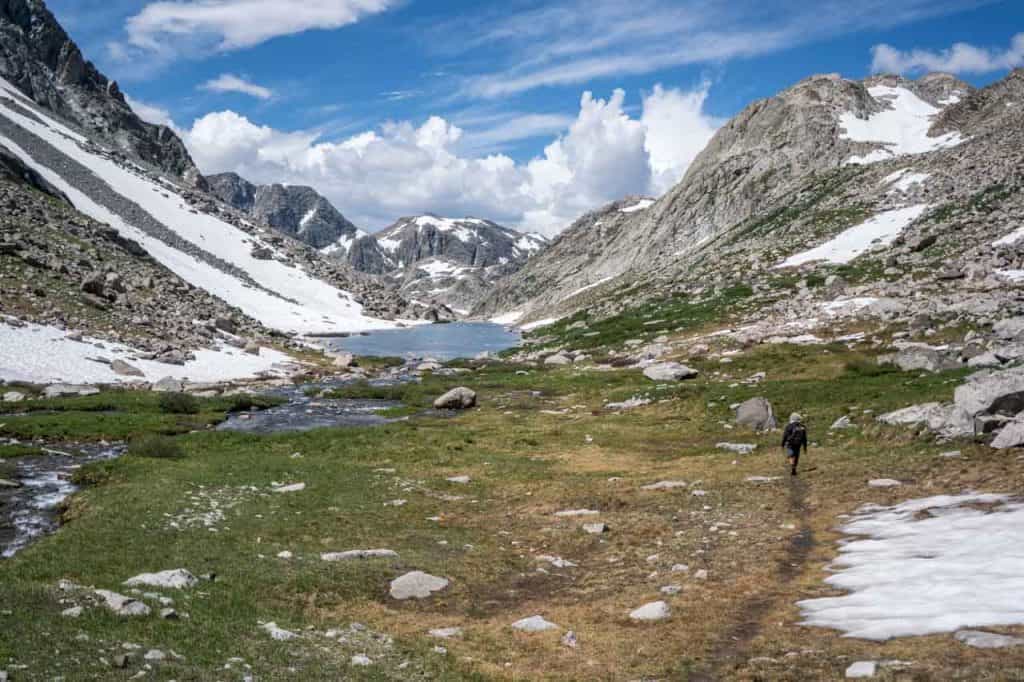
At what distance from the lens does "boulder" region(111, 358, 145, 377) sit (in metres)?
64.3

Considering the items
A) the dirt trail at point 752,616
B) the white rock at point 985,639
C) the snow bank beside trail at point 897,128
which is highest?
the snow bank beside trail at point 897,128

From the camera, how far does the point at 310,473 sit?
3400cm

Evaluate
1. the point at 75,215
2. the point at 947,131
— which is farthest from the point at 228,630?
the point at 947,131

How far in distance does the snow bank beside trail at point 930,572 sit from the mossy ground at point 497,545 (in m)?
0.64

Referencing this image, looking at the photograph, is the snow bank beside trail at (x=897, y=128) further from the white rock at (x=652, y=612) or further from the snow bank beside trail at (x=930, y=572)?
the white rock at (x=652, y=612)

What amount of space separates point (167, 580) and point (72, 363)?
54.4m

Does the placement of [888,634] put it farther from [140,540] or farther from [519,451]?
[519,451]

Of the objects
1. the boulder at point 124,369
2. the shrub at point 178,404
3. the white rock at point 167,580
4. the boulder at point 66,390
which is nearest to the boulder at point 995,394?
the white rock at point 167,580

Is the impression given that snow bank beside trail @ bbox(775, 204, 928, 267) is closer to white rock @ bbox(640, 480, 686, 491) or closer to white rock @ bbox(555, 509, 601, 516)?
white rock @ bbox(640, 480, 686, 491)

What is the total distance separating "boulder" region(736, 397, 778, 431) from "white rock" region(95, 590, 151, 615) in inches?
1310

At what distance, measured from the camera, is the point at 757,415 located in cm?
4072

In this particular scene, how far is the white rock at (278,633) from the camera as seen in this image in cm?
1482

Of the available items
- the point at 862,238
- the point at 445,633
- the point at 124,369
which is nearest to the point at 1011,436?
Answer: the point at 445,633

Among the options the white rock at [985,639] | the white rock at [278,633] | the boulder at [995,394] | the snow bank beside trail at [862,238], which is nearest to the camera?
the white rock at [985,639]
